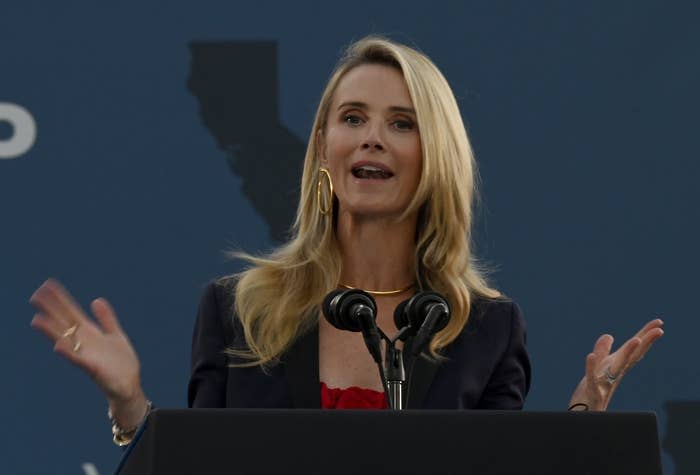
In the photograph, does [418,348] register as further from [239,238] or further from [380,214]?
[239,238]

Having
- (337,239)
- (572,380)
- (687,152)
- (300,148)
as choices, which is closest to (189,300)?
(300,148)

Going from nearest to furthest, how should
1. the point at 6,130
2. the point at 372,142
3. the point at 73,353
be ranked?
the point at 73,353, the point at 372,142, the point at 6,130

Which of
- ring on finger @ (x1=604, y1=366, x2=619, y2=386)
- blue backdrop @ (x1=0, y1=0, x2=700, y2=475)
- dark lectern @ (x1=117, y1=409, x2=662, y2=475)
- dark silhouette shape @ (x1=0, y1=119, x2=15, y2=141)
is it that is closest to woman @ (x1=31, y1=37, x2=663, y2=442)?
ring on finger @ (x1=604, y1=366, x2=619, y2=386)

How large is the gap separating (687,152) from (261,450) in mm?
2370

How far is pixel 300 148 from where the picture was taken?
3424mm

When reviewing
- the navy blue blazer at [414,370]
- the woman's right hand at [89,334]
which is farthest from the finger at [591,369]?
the woman's right hand at [89,334]

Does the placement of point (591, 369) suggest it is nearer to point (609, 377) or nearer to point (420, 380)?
point (609, 377)

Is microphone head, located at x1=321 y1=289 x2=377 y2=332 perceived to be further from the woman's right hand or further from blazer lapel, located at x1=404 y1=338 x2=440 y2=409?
blazer lapel, located at x1=404 y1=338 x2=440 y2=409

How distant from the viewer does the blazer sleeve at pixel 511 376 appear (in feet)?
8.41

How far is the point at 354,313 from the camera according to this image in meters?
1.90

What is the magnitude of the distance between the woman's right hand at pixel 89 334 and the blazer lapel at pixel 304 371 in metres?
0.49

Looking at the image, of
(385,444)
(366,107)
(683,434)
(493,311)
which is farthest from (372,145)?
(683,434)

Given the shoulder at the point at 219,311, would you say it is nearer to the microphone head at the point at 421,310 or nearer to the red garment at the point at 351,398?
the red garment at the point at 351,398

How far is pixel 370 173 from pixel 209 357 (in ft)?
1.65
